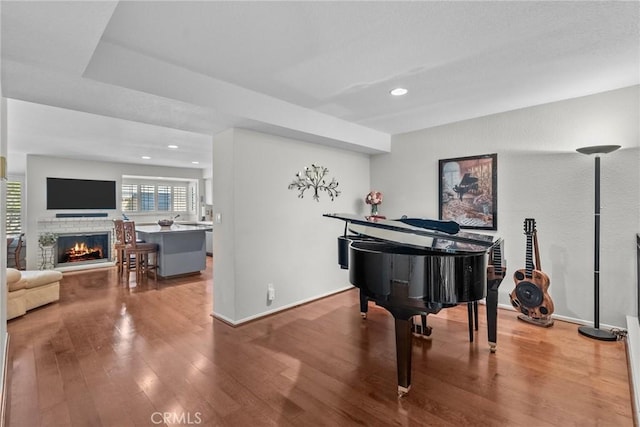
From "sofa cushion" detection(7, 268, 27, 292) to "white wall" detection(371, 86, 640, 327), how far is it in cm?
550

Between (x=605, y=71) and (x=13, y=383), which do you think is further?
(x=605, y=71)

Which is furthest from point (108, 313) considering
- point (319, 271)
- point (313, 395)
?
point (313, 395)

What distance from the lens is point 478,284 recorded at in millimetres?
2137

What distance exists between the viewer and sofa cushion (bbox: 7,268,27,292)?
3.39m

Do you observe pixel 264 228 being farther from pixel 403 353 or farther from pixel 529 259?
pixel 529 259

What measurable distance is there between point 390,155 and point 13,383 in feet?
16.0

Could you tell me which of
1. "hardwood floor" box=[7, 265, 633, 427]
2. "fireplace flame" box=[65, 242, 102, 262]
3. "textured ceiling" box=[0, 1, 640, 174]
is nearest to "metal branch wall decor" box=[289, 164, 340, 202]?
"textured ceiling" box=[0, 1, 640, 174]

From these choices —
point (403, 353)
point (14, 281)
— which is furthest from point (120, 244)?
point (403, 353)

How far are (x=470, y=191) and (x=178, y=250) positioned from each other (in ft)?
16.3

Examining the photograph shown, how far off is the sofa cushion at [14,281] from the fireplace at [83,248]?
322 cm

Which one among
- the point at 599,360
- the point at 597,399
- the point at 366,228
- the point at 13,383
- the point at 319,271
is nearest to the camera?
the point at 597,399

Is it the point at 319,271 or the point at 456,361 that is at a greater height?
the point at 319,271

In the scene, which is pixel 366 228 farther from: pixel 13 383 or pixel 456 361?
pixel 13 383

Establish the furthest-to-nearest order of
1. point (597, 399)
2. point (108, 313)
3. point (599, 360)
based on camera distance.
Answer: point (108, 313), point (599, 360), point (597, 399)
